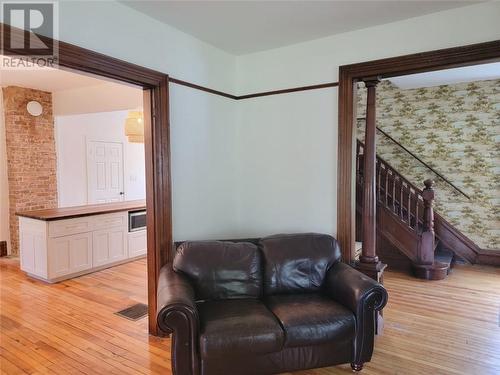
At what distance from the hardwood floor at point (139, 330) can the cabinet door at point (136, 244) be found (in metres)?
0.79

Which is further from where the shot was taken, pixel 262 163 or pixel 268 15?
pixel 262 163

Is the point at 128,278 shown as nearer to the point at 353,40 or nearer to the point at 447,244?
the point at 353,40

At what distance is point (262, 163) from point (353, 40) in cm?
152

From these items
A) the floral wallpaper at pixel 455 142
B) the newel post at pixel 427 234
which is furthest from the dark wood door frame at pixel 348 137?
the floral wallpaper at pixel 455 142

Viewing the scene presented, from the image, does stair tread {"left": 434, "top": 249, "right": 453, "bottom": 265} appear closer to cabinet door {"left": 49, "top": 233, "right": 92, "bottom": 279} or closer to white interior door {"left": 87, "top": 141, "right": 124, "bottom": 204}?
cabinet door {"left": 49, "top": 233, "right": 92, "bottom": 279}

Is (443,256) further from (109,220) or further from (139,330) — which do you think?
(109,220)

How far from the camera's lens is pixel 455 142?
18.0 ft

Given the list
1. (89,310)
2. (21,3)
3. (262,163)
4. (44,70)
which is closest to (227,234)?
(262,163)

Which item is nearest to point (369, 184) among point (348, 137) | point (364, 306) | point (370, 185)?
point (370, 185)

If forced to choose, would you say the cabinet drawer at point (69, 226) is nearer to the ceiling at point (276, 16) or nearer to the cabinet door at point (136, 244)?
the cabinet door at point (136, 244)

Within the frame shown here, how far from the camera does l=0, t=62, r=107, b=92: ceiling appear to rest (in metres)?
4.73

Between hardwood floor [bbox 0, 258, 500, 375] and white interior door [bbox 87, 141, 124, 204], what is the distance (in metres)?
2.36

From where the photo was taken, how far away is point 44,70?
4.61 metres

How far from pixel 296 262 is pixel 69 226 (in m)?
3.31
